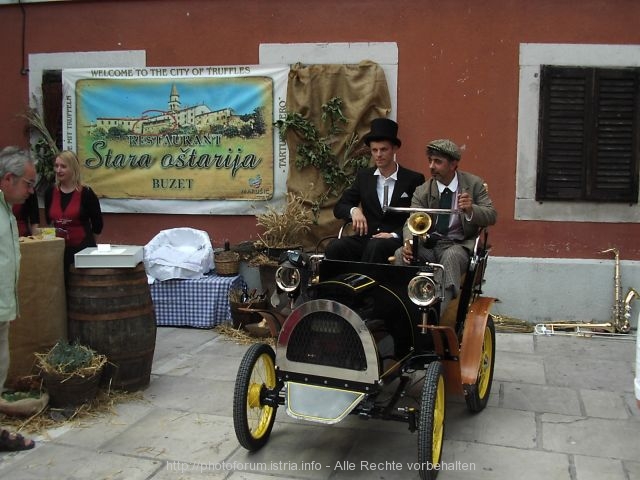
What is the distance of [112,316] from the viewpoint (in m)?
4.62

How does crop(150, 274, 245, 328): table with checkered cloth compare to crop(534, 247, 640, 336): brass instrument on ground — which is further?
crop(150, 274, 245, 328): table with checkered cloth

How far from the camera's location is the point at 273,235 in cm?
699

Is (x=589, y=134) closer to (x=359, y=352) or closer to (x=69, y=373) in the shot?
(x=359, y=352)

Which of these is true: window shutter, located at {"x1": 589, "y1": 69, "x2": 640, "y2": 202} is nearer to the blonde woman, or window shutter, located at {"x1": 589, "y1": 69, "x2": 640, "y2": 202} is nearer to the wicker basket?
the wicker basket

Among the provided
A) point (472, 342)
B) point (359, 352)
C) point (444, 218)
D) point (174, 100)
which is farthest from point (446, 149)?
point (174, 100)

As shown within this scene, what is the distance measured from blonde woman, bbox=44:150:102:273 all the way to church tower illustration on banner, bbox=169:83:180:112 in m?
2.19

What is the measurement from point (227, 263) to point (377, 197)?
241cm

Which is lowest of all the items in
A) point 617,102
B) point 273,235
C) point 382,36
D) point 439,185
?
point 273,235

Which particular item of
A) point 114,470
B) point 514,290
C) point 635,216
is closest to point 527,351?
point 514,290

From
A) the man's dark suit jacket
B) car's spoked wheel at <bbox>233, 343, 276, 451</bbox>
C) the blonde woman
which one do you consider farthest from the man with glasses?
the man's dark suit jacket

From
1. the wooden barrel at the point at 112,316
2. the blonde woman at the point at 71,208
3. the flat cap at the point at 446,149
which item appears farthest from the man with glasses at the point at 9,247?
the flat cap at the point at 446,149

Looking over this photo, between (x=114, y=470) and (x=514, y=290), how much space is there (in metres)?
4.77

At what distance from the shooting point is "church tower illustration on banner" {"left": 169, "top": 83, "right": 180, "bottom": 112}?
7.54m

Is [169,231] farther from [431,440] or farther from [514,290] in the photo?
[431,440]
